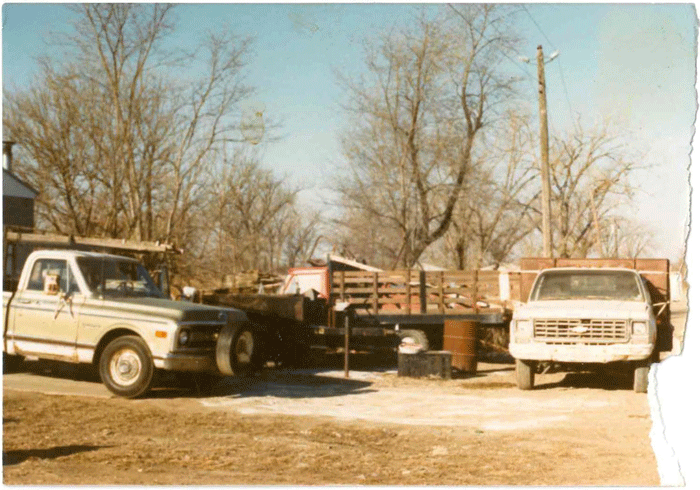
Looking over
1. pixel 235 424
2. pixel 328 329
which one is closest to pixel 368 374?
pixel 328 329

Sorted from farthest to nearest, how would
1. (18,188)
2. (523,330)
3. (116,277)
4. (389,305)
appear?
(18,188), (389,305), (523,330), (116,277)

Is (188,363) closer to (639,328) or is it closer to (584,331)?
(584,331)

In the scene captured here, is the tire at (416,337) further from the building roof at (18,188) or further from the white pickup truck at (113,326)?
the building roof at (18,188)

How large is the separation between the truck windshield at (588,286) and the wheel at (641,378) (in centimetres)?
116

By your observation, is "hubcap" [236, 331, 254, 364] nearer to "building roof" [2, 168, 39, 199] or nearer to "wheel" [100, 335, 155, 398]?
"wheel" [100, 335, 155, 398]

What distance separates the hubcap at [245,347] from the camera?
11.5m

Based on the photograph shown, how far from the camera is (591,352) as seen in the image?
12.7 metres

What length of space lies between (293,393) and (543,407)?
3393mm

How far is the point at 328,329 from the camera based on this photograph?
15.9m

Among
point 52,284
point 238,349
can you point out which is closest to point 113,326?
point 52,284

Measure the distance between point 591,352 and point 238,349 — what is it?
492 cm

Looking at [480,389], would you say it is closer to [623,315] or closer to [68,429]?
[623,315]

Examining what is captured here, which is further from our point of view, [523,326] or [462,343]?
[462,343]

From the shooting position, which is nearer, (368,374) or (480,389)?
(480,389)
